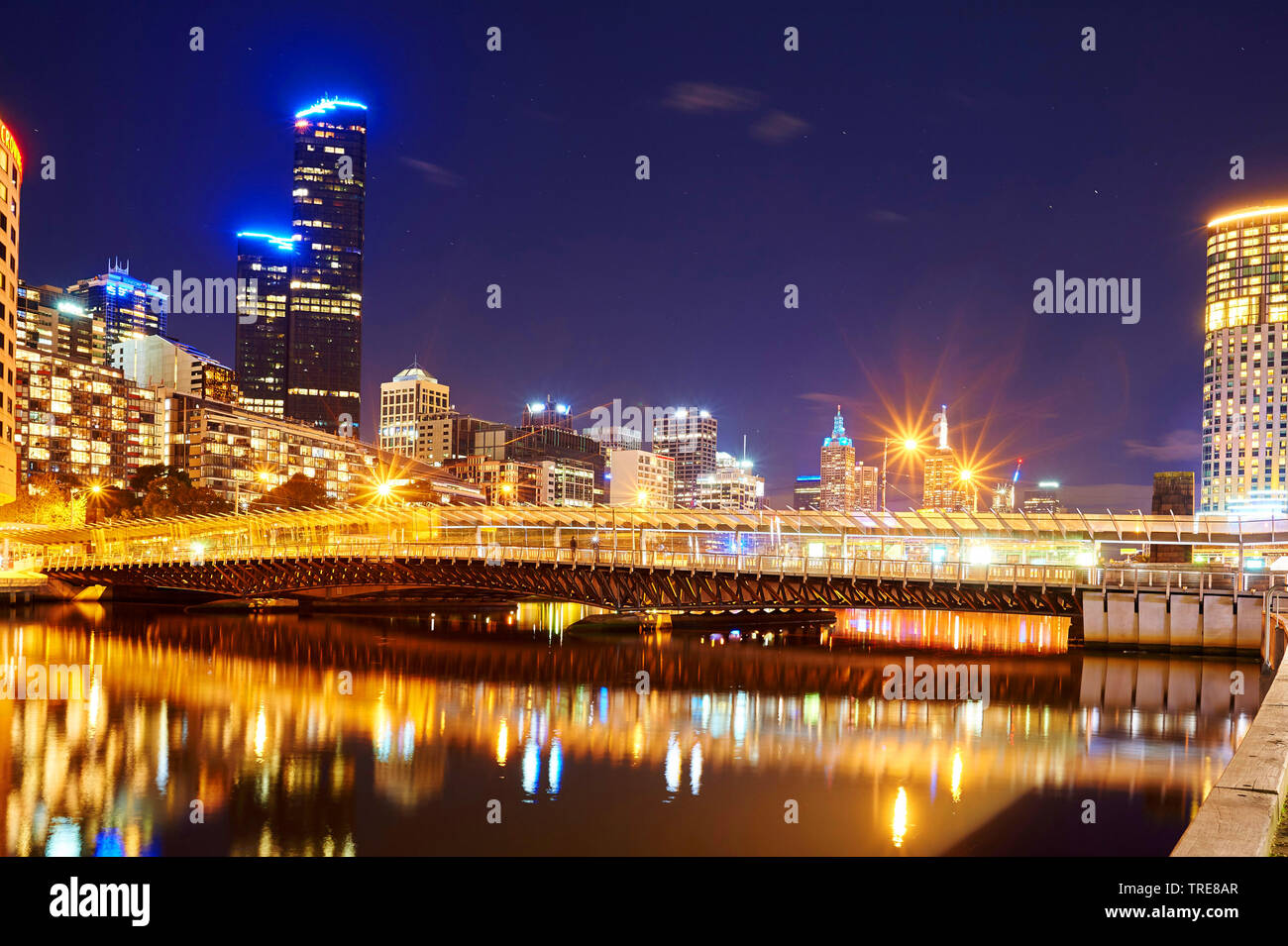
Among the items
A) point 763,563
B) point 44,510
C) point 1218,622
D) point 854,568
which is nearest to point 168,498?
point 44,510

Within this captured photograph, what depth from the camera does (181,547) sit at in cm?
9462

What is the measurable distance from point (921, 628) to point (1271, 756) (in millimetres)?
76246

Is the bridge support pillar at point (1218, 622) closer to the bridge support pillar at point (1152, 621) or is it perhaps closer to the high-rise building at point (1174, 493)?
the bridge support pillar at point (1152, 621)

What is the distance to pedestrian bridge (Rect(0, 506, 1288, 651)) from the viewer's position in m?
57.9

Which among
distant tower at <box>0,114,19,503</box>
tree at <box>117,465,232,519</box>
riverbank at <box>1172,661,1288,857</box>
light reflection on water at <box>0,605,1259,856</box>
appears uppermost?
distant tower at <box>0,114,19,503</box>

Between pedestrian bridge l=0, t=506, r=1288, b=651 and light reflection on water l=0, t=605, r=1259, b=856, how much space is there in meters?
3.64

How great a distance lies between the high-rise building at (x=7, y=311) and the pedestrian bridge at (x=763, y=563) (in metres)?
14.6

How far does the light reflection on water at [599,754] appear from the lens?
2545 centimetres

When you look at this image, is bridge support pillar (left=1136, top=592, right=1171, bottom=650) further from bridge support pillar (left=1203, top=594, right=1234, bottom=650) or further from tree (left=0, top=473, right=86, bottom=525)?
tree (left=0, top=473, right=86, bottom=525)

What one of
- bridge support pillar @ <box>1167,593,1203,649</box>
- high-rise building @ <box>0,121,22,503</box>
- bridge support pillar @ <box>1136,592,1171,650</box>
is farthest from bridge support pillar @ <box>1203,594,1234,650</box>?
high-rise building @ <box>0,121,22,503</box>

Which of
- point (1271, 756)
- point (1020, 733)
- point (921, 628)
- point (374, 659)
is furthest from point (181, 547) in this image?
point (1271, 756)

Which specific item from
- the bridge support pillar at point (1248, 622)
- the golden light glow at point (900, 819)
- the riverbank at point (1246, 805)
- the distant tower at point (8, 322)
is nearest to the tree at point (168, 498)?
the distant tower at point (8, 322)
